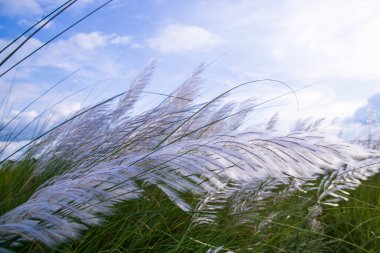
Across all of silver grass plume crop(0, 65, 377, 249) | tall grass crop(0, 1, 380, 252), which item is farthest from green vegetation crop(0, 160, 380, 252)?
silver grass plume crop(0, 65, 377, 249)

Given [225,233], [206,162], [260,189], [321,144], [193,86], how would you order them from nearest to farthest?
[206,162], [321,144], [225,233], [260,189], [193,86]

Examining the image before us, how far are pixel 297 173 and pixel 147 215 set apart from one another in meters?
1.08

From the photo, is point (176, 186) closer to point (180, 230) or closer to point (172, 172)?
point (172, 172)

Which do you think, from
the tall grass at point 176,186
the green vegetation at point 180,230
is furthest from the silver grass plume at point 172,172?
the green vegetation at point 180,230

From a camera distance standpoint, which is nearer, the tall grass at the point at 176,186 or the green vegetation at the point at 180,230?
the tall grass at the point at 176,186

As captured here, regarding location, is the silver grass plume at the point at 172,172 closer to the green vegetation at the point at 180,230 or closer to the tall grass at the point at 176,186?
the tall grass at the point at 176,186

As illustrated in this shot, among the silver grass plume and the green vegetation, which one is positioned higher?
the silver grass plume

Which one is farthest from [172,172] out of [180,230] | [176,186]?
[180,230]

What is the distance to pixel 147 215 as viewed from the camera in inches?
84.0

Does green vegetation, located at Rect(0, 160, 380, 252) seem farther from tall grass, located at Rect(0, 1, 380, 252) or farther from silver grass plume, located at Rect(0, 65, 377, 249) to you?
silver grass plume, located at Rect(0, 65, 377, 249)

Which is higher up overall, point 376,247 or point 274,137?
point 274,137

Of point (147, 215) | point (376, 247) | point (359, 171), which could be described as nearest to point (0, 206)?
point (147, 215)

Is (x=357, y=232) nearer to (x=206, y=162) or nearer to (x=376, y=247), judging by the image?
(x=376, y=247)

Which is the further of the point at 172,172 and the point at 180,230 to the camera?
the point at 180,230
